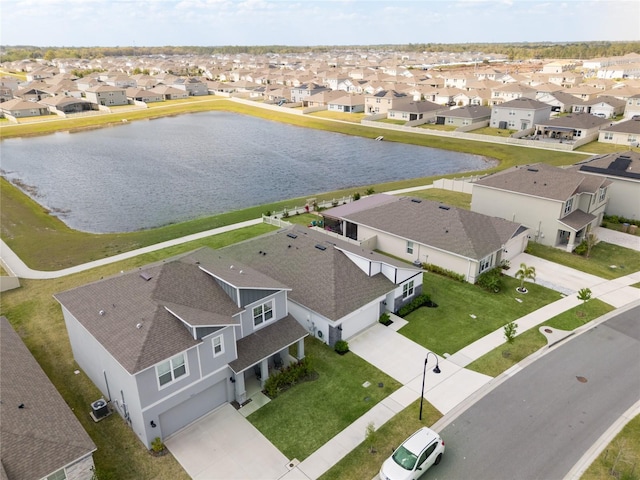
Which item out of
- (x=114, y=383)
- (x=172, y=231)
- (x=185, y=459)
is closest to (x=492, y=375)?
(x=185, y=459)

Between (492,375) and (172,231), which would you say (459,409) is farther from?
(172,231)

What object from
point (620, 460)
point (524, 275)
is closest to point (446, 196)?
point (524, 275)

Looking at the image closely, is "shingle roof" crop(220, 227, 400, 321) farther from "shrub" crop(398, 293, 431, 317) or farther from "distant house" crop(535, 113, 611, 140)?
"distant house" crop(535, 113, 611, 140)

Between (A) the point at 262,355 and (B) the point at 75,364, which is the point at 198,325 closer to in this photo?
(A) the point at 262,355

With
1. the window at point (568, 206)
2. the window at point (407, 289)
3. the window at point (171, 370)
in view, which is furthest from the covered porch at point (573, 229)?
the window at point (171, 370)

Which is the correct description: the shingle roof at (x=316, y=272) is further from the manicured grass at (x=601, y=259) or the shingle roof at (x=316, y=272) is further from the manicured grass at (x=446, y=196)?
the manicured grass at (x=446, y=196)

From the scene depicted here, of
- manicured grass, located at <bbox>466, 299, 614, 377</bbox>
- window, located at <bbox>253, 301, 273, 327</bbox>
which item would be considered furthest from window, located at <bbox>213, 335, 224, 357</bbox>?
manicured grass, located at <bbox>466, 299, 614, 377</bbox>
